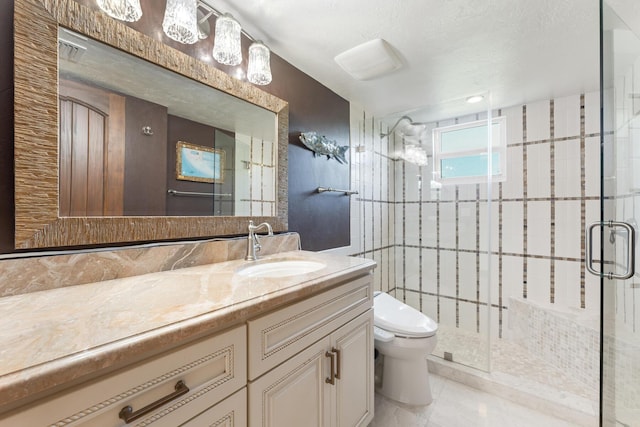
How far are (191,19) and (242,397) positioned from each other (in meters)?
1.37

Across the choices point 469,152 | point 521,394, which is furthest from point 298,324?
point 469,152

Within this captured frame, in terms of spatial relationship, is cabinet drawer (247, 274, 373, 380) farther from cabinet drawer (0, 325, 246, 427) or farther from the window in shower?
the window in shower

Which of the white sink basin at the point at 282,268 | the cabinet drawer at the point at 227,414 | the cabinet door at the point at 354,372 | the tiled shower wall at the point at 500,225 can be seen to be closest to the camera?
the cabinet drawer at the point at 227,414

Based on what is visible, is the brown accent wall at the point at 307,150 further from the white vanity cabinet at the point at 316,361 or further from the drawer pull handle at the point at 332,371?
the drawer pull handle at the point at 332,371

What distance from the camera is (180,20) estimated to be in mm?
1051

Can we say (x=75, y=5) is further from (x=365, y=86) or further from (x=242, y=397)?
(x=365, y=86)

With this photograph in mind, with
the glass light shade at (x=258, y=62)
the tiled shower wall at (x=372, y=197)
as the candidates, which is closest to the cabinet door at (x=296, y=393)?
the tiled shower wall at (x=372, y=197)

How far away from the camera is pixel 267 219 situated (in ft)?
4.97

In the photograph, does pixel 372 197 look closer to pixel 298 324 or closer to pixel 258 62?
pixel 258 62

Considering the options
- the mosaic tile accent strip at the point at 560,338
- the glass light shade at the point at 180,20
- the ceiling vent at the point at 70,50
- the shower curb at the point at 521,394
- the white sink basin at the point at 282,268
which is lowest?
the shower curb at the point at 521,394

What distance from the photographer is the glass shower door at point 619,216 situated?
111 centimetres

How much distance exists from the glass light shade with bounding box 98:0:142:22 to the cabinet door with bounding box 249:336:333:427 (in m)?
1.31

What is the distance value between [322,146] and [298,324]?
1.27 meters

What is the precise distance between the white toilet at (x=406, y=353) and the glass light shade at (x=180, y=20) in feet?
5.96
